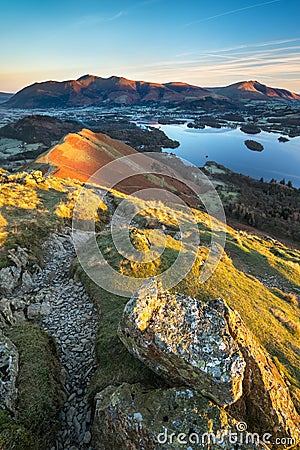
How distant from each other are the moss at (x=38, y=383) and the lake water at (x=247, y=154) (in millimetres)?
90226

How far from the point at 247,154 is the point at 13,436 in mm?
134447

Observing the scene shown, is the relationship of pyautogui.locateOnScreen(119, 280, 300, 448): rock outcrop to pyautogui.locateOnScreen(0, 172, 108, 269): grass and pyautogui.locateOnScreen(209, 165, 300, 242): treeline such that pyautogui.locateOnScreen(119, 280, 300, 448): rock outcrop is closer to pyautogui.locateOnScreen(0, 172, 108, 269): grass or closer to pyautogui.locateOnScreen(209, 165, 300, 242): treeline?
pyautogui.locateOnScreen(0, 172, 108, 269): grass

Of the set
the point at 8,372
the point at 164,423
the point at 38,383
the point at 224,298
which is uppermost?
the point at 8,372

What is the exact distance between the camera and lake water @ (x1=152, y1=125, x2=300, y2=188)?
100000 millimetres

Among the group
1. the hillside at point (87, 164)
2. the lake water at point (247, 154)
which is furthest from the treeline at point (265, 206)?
the lake water at point (247, 154)

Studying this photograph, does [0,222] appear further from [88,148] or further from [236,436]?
[88,148]

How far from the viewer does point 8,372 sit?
609 centimetres

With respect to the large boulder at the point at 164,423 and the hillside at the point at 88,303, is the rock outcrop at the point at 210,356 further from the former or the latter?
the large boulder at the point at 164,423

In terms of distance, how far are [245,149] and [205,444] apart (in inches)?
5696

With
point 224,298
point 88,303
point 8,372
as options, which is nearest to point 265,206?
point 224,298

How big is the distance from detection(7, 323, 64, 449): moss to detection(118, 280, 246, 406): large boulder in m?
1.94

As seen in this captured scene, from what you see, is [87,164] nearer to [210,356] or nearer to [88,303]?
[88,303]

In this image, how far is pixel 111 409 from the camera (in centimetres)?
545

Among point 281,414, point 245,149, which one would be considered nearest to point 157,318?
point 281,414
